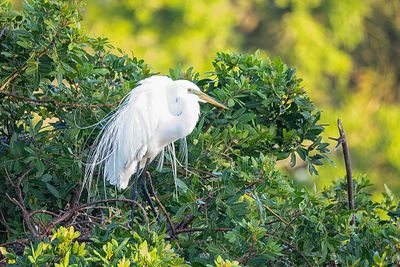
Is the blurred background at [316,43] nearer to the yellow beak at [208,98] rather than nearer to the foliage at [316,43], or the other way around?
the foliage at [316,43]

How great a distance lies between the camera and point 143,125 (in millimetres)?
3734

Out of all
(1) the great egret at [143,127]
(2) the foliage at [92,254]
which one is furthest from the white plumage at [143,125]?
(2) the foliage at [92,254]

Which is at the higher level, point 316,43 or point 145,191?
point 316,43

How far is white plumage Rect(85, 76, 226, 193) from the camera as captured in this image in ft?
11.6

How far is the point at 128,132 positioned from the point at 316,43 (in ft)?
31.8

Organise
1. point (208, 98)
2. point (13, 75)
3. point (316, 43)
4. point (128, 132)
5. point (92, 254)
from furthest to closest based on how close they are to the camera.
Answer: point (316, 43) < point (128, 132) < point (208, 98) < point (13, 75) < point (92, 254)

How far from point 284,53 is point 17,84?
10.1 metres

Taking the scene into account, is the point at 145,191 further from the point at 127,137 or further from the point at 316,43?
the point at 316,43

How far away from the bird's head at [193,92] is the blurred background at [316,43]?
7426 millimetres

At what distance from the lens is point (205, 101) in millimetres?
3574

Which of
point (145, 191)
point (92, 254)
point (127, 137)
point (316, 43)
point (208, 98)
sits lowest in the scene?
point (92, 254)

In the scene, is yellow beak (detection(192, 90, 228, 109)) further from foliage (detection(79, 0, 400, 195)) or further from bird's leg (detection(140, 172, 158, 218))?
foliage (detection(79, 0, 400, 195))

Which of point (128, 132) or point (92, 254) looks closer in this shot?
point (92, 254)

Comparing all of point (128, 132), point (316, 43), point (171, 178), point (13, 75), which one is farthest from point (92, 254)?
point (316, 43)
